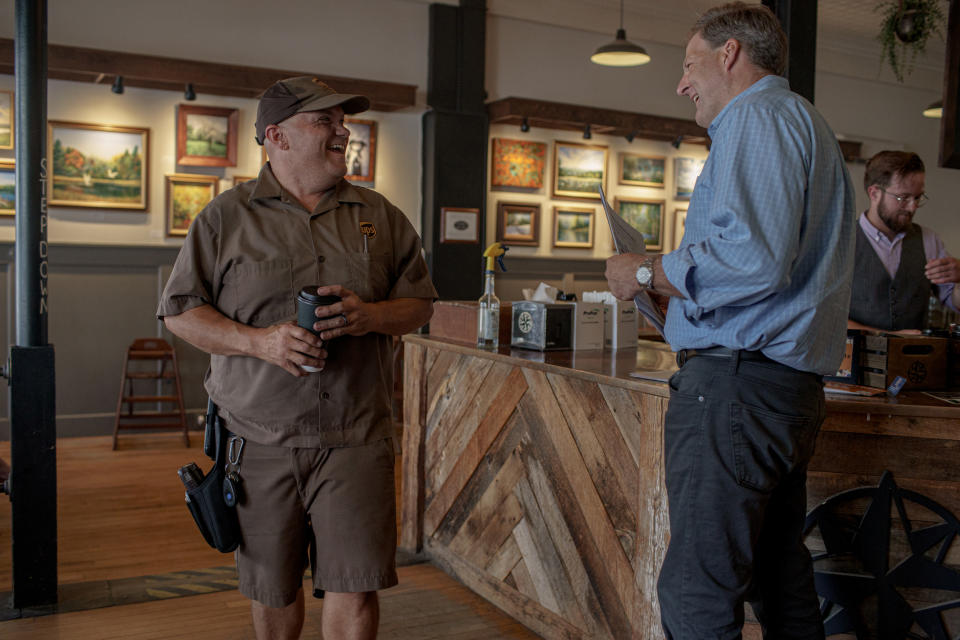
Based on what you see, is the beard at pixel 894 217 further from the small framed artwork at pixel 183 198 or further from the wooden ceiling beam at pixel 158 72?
the small framed artwork at pixel 183 198

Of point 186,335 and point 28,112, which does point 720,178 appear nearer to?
point 186,335

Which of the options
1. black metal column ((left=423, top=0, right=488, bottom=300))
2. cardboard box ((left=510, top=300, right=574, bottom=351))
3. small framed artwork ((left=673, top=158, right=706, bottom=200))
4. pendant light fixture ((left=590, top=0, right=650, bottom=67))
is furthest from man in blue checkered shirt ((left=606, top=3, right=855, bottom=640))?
small framed artwork ((left=673, top=158, right=706, bottom=200))

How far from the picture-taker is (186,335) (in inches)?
87.4

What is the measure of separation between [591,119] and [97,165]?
421 centimetres

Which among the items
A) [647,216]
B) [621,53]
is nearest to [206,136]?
[621,53]

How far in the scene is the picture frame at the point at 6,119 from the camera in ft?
20.1

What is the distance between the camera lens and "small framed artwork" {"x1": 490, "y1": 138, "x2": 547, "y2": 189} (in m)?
8.03

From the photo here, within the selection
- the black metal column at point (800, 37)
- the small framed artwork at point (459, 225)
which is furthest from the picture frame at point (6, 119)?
the black metal column at point (800, 37)

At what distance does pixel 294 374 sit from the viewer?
2.15 metres

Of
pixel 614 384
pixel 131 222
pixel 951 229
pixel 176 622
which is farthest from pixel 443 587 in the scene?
pixel 951 229

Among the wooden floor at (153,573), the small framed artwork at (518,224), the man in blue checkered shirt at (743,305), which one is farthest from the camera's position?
the small framed artwork at (518,224)

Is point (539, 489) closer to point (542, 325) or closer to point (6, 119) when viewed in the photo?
point (542, 325)

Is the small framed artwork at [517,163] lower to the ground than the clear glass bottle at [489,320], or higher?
higher

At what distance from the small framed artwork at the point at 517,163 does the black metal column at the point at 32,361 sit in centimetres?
510
